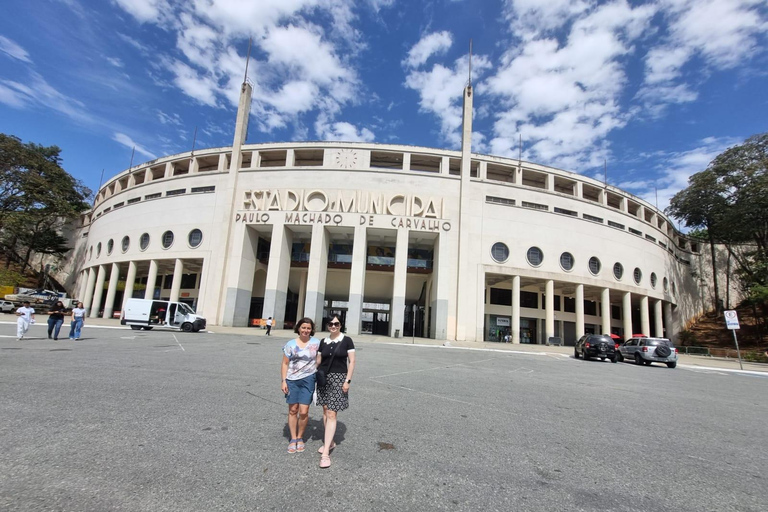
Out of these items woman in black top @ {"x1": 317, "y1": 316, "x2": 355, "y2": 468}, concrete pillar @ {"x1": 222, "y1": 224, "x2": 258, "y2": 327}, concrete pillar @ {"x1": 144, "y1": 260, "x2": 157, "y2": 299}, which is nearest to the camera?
woman in black top @ {"x1": 317, "y1": 316, "x2": 355, "y2": 468}

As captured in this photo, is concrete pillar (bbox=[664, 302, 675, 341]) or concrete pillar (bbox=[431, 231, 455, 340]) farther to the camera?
concrete pillar (bbox=[664, 302, 675, 341])

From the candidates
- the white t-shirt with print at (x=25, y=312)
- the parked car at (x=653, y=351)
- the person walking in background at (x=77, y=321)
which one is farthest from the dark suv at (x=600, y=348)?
the white t-shirt with print at (x=25, y=312)

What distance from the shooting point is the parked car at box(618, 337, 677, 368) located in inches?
735

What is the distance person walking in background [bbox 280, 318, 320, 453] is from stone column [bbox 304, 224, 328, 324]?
29506 mm

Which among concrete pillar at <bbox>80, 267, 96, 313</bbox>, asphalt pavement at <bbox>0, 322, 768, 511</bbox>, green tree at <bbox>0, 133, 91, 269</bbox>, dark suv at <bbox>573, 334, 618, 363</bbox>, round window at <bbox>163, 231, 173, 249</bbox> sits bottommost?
asphalt pavement at <bbox>0, 322, 768, 511</bbox>

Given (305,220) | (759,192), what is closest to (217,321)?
(305,220)

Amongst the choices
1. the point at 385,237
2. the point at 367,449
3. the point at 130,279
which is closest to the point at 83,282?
the point at 130,279

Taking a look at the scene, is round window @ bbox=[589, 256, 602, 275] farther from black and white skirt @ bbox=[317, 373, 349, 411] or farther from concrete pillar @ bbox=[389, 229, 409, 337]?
black and white skirt @ bbox=[317, 373, 349, 411]

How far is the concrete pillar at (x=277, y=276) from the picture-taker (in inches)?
1331

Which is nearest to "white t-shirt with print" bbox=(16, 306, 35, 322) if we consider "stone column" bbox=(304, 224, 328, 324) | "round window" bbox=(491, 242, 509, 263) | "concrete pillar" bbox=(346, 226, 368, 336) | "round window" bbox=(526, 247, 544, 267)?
"stone column" bbox=(304, 224, 328, 324)

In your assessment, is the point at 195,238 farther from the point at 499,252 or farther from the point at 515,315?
the point at 515,315

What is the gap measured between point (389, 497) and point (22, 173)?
2409 inches

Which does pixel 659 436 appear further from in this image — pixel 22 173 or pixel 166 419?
pixel 22 173

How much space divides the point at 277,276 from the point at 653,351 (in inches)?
1119
